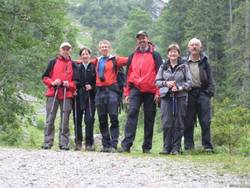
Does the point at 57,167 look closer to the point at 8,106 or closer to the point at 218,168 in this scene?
the point at 218,168

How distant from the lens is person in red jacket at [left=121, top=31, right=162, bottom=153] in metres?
11.1

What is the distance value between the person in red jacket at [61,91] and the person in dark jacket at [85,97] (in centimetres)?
17

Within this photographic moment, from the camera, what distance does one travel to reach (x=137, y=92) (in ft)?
36.8

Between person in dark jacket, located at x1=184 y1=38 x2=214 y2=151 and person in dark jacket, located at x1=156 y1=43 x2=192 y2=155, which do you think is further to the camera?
person in dark jacket, located at x1=184 y1=38 x2=214 y2=151

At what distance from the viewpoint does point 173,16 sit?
59.3m

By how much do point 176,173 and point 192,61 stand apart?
3.44m

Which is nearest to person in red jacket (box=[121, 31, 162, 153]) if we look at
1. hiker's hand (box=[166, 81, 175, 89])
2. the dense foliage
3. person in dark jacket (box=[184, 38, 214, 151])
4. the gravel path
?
hiker's hand (box=[166, 81, 175, 89])

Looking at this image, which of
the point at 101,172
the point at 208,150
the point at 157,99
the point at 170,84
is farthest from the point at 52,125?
the point at 101,172

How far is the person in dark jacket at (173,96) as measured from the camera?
10844 mm

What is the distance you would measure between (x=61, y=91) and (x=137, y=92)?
1624mm

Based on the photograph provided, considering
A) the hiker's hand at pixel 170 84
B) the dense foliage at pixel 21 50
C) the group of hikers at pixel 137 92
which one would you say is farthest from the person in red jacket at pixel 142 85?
the dense foliage at pixel 21 50

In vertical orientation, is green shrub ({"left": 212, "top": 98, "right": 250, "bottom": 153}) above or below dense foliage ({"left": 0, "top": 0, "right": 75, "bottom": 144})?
below

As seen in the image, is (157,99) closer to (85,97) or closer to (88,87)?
(88,87)

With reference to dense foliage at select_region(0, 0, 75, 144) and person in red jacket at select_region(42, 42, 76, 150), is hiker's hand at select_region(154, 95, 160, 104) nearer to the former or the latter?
person in red jacket at select_region(42, 42, 76, 150)
